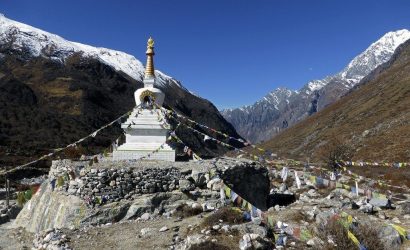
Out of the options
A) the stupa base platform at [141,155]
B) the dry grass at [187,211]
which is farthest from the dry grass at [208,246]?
the stupa base platform at [141,155]

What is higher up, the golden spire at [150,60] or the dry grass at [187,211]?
the golden spire at [150,60]

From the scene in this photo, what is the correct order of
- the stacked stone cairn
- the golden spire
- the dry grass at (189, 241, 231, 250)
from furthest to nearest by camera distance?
the golden spire
the stacked stone cairn
the dry grass at (189, 241, 231, 250)

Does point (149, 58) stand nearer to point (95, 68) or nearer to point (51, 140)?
point (51, 140)

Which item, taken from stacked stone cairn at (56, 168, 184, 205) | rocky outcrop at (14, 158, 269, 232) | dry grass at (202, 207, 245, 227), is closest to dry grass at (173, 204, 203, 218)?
rocky outcrop at (14, 158, 269, 232)

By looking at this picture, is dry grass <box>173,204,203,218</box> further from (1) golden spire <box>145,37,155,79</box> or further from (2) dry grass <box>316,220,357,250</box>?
(1) golden spire <box>145,37,155,79</box>

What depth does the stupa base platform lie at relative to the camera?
78.8ft

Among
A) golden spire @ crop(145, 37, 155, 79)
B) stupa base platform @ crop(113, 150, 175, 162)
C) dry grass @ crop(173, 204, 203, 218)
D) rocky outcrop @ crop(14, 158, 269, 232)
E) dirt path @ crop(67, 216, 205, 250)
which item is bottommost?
dirt path @ crop(67, 216, 205, 250)

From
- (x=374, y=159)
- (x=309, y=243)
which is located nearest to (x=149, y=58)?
(x=309, y=243)

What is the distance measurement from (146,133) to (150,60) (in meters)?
5.51

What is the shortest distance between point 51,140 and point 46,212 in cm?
9324

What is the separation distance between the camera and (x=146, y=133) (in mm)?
25656

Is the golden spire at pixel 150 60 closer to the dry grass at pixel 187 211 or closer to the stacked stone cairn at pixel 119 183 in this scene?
the stacked stone cairn at pixel 119 183

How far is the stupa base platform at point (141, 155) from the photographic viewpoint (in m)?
24.0

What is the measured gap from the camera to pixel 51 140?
109062mm
